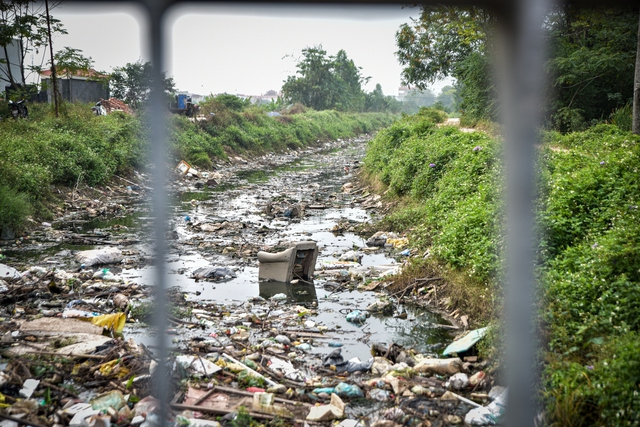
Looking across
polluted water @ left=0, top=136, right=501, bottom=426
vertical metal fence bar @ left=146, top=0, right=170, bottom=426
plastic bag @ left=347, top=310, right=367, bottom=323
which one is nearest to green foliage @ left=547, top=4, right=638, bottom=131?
polluted water @ left=0, top=136, right=501, bottom=426

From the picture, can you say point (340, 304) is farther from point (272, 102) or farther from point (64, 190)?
point (272, 102)

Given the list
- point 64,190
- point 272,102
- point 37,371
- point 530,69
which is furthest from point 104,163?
point 272,102

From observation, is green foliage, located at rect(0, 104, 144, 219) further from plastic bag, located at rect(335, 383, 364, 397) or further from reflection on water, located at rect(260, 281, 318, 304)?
plastic bag, located at rect(335, 383, 364, 397)

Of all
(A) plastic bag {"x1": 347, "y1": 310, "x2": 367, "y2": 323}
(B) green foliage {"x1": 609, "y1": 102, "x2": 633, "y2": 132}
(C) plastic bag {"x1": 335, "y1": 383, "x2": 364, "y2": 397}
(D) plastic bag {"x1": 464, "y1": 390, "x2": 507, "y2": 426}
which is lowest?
(A) plastic bag {"x1": 347, "y1": 310, "x2": 367, "y2": 323}

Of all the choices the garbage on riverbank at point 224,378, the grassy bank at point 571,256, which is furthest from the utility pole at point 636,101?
the garbage on riverbank at point 224,378

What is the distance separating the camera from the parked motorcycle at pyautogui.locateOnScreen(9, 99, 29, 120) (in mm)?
12297

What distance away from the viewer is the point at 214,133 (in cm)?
1959

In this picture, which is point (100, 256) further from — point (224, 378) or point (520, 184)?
point (520, 184)

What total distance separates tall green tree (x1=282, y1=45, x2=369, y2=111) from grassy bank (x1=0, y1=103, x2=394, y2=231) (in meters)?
10.9

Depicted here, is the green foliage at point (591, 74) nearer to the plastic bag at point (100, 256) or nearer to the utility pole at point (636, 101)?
the utility pole at point (636, 101)

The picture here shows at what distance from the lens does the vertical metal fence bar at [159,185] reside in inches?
33.2

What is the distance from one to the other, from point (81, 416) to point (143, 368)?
595 mm

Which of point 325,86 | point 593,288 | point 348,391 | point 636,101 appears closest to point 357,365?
point 348,391

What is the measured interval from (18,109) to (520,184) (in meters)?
13.8
